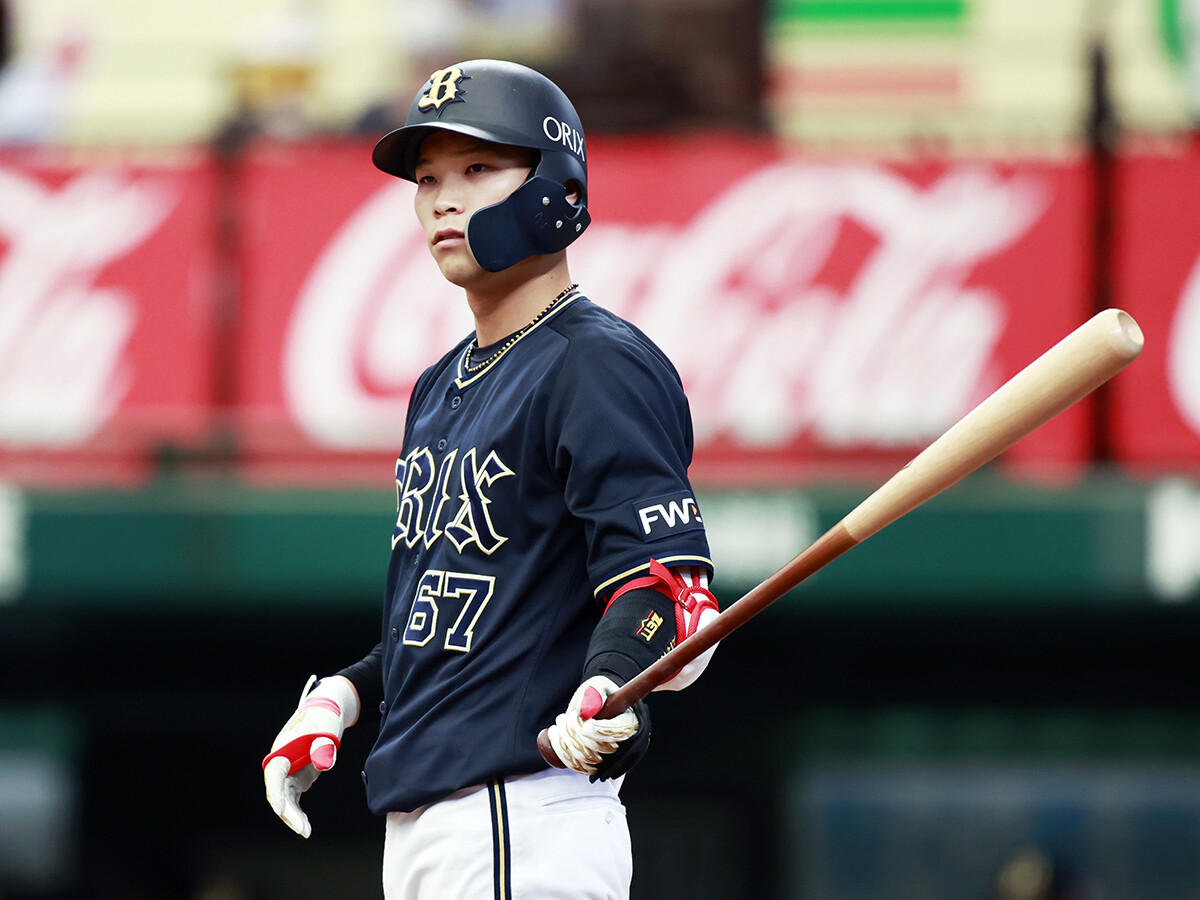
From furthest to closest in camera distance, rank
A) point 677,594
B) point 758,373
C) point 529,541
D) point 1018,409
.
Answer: point 758,373 < point 529,541 < point 677,594 < point 1018,409

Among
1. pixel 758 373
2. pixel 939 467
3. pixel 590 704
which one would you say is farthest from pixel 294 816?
pixel 758 373

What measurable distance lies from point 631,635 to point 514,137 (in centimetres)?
69

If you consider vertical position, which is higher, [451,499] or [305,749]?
[451,499]

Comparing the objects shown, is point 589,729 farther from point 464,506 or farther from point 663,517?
→ point 464,506

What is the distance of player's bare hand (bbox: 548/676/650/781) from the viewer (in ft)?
6.91

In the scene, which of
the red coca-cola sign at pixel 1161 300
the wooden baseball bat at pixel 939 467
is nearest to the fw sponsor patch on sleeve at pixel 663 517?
the wooden baseball bat at pixel 939 467

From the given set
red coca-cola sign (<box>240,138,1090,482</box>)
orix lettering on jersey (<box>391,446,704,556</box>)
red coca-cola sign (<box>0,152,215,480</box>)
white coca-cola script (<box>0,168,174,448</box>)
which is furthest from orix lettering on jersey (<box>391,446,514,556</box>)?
white coca-cola script (<box>0,168,174,448</box>)

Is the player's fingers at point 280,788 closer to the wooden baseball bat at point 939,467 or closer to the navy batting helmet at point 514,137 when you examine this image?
the wooden baseball bat at point 939,467

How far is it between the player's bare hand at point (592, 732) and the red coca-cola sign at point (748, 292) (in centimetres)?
432

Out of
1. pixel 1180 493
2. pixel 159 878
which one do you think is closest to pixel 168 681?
pixel 159 878

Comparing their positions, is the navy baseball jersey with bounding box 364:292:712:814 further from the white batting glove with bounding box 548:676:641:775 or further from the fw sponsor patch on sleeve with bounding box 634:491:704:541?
the white batting glove with bounding box 548:676:641:775

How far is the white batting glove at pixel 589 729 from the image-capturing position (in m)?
2.11

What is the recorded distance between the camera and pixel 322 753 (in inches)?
96.5

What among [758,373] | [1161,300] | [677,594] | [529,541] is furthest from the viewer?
[758,373]
